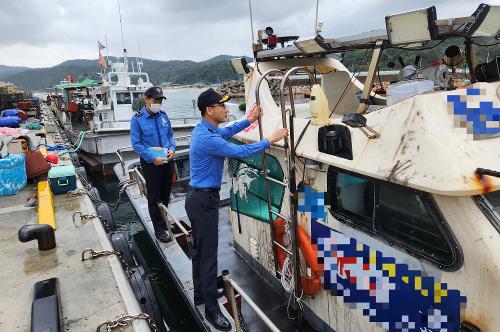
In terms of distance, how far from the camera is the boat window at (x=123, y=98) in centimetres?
1697

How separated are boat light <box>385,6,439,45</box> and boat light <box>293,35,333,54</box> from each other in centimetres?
58

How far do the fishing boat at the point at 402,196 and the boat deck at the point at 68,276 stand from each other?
5.26 ft

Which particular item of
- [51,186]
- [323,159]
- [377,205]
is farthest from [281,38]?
[51,186]

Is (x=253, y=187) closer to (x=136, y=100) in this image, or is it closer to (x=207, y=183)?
(x=207, y=183)

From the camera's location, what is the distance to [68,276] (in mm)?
3816

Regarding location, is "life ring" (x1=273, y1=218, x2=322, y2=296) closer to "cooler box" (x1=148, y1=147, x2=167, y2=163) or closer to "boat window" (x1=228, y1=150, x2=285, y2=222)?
"boat window" (x1=228, y1=150, x2=285, y2=222)

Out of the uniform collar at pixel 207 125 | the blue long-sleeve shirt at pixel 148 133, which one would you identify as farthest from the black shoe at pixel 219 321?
the blue long-sleeve shirt at pixel 148 133

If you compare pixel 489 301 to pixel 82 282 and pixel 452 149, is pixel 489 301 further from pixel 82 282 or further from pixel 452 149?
pixel 82 282

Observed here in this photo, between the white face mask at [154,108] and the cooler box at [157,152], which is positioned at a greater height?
the white face mask at [154,108]

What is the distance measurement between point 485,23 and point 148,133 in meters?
4.10

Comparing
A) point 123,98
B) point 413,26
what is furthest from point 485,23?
point 123,98

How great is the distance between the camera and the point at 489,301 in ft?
6.07

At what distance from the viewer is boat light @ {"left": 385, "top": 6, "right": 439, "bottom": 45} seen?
1.99 m

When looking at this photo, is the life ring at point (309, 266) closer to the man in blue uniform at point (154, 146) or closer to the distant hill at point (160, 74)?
the man in blue uniform at point (154, 146)
